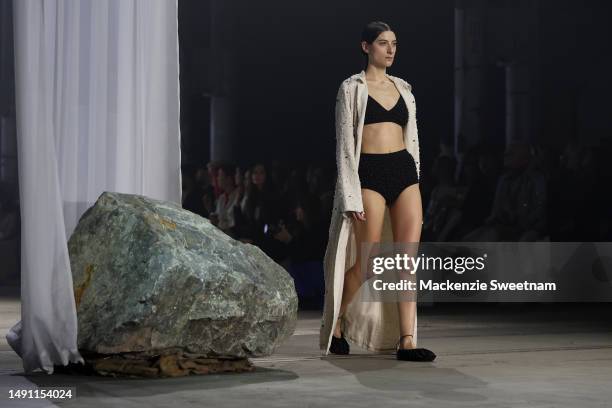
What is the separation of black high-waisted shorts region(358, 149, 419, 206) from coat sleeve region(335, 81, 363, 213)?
0.27 feet

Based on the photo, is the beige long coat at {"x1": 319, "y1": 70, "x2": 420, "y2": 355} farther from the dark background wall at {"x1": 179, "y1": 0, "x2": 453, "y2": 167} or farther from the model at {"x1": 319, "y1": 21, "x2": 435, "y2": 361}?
the dark background wall at {"x1": 179, "y1": 0, "x2": 453, "y2": 167}

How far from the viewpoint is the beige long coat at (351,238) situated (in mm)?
6715

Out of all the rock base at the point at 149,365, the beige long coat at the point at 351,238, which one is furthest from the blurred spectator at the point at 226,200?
the rock base at the point at 149,365

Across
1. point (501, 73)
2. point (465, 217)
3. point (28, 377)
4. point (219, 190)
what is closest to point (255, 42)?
point (501, 73)

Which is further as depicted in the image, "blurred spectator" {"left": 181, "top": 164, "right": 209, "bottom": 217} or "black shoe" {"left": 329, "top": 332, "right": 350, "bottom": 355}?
"blurred spectator" {"left": 181, "top": 164, "right": 209, "bottom": 217}

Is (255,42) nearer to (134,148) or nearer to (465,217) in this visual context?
(465,217)

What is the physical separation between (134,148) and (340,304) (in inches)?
52.5

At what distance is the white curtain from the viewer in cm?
574

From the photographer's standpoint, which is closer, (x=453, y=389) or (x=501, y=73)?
(x=453, y=389)

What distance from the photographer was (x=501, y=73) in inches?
634

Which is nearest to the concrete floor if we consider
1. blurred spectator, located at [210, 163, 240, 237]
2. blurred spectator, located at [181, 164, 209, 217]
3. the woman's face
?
the woman's face

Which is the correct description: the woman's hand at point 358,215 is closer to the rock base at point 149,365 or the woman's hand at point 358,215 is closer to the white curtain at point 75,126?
the white curtain at point 75,126

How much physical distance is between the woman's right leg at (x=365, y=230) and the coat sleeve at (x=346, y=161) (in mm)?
79

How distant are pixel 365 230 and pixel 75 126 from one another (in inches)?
62.8
